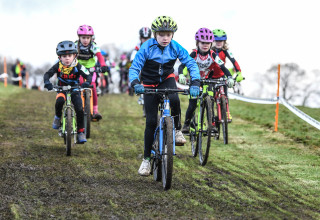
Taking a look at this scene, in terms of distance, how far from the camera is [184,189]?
22.6 feet

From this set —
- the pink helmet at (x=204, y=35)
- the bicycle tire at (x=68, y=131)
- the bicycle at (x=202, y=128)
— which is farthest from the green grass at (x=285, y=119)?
the bicycle tire at (x=68, y=131)

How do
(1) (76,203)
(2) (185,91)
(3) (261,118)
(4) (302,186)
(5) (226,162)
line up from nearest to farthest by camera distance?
(1) (76,203) → (2) (185,91) → (4) (302,186) → (5) (226,162) → (3) (261,118)

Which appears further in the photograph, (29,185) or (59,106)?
(59,106)

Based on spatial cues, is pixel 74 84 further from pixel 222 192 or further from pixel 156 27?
pixel 222 192

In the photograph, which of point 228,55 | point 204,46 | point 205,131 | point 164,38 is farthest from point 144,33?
point 164,38

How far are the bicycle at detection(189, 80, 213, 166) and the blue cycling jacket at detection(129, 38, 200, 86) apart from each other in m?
1.74

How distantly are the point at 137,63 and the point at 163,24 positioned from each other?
67cm

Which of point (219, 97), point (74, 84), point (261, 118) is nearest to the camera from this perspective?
point (74, 84)

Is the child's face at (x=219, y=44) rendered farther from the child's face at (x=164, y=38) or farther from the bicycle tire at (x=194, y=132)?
the child's face at (x=164, y=38)

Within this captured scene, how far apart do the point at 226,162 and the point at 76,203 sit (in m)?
3.91

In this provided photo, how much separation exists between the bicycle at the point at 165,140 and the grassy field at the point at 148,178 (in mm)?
285

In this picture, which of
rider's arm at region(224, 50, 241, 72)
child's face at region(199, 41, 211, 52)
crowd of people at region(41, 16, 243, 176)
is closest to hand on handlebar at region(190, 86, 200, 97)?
crowd of people at region(41, 16, 243, 176)

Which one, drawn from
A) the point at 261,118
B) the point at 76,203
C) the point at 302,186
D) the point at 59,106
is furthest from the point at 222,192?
the point at 261,118

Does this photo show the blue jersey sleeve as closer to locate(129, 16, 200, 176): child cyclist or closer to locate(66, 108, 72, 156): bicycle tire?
locate(129, 16, 200, 176): child cyclist
